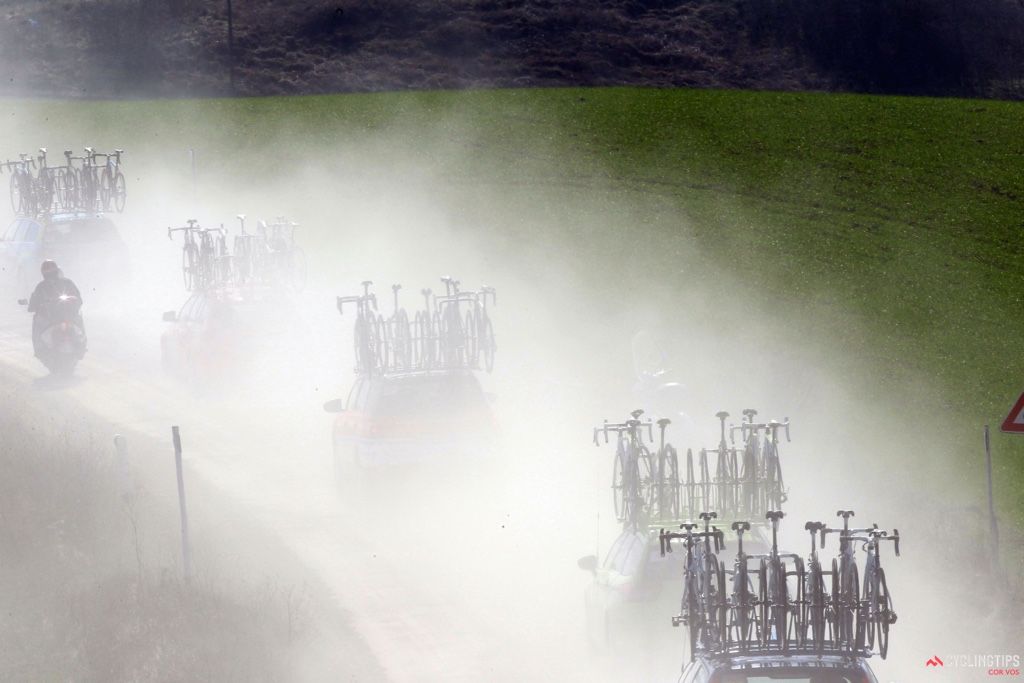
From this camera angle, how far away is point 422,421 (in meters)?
17.3

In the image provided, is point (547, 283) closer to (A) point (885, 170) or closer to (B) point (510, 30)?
(A) point (885, 170)

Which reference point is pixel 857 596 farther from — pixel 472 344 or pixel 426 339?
pixel 472 344

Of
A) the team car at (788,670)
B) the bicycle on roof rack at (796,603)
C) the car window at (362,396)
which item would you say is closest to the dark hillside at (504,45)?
the car window at (362,396)

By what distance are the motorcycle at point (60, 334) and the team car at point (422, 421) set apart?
26.5ft

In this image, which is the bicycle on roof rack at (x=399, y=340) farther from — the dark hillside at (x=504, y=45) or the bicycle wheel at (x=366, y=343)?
the dark hillside at (x=504, y=45)

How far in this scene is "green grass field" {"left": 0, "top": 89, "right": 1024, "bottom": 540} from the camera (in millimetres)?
28547

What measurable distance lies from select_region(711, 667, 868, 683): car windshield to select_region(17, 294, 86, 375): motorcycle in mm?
17274

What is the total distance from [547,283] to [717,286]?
157 inches

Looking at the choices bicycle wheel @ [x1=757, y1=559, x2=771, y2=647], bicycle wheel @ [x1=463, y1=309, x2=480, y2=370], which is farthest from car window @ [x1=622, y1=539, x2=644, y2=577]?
bicycle wheel @ [x1=463, y1=309, x2=480, y2=370]

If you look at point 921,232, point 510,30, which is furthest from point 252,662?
point 510,30

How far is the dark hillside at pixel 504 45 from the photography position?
188 ft

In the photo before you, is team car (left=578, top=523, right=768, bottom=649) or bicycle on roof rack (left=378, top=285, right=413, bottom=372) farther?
bicycle on roof rack (left=378, top=285, right=413, bottom=372)

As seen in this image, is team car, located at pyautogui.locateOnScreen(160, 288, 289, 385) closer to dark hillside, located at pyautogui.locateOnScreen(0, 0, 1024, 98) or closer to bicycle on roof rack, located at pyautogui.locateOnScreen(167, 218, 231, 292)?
bicycle on roof rack, located at pyautogui.locateOnScreen(167, 218, 231, 292)

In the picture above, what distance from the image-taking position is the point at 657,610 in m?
11.6
